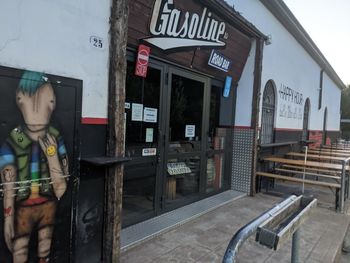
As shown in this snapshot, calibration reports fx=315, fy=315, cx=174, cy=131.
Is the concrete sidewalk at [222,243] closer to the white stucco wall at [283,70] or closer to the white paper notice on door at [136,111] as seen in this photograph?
the white paper notice on door at [136,111]

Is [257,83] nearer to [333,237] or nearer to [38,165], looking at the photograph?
[333,237]

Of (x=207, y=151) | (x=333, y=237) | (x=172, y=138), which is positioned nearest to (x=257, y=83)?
(x=207, y=151)

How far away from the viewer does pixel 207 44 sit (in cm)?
463

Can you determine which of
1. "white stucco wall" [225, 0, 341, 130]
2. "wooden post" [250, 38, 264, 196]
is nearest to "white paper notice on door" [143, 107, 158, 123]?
"white stucco wall" [225, 0, 341, 130]

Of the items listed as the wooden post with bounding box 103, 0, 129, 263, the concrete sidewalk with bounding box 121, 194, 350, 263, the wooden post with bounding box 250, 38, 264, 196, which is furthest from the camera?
the wooden post with bounding box 250, 38, 264, 196

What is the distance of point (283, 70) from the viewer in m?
7.63

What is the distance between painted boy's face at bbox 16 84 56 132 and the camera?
222 cm

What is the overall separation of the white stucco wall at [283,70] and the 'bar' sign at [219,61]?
0.82 metres

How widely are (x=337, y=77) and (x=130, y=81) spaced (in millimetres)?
13324

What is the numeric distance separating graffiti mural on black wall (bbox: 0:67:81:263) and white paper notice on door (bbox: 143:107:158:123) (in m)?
1.47

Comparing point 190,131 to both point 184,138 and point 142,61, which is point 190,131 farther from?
point 142,61

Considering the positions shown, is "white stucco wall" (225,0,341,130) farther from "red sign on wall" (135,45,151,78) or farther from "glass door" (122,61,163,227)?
"glass door" (122,61,163,227)

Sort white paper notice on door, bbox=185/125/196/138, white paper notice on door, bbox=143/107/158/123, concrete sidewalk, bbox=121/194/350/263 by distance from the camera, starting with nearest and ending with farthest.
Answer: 1. concrete sidewalk, bbox=121/194/350/263
2. white paper notice on door, bbox=143/107/158/123
3. white paper notice on door, bbox=185/125/196/138

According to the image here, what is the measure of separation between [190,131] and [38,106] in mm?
2914
